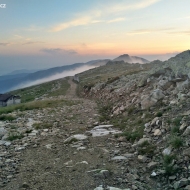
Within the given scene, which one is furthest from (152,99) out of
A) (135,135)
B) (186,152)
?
(186,152)

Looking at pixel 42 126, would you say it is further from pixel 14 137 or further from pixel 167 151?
pixel 167 151

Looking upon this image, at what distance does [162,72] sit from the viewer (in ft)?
71.8

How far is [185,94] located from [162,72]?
30.9 feet

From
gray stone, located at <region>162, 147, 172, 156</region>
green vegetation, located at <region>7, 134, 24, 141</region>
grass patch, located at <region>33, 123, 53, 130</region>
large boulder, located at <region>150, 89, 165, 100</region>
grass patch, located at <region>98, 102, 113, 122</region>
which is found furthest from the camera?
Result: grass patch, located at <region>98, 102, 113, 122</region>

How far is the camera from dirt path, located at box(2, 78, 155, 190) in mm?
6355

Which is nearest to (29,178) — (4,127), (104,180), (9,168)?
(9,168)

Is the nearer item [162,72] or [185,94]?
[185,94]

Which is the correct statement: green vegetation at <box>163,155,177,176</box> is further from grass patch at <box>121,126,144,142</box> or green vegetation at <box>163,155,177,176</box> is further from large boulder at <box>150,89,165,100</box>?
large boulder at <box>150,89,165,100</box>

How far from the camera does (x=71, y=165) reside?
7758 mm

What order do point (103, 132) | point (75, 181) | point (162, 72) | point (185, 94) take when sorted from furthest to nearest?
point (162, 72) < point (185, 94) < point (103, 132) < point (75, 181)

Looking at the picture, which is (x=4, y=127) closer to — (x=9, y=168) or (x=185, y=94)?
(x=9, y=168)

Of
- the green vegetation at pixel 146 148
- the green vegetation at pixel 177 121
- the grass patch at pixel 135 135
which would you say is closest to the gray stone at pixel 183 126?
the green vegetation at pixel 177 121

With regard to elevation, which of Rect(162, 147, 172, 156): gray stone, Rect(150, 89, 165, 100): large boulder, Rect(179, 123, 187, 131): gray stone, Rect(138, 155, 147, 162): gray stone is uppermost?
Rect(150, 89, 165, 100): large boulder

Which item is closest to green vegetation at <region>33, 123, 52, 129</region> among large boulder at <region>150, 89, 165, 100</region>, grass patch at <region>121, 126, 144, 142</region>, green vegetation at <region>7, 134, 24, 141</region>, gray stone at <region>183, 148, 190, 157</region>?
green vegetation at <region>7, 134, 24, 141</region>
